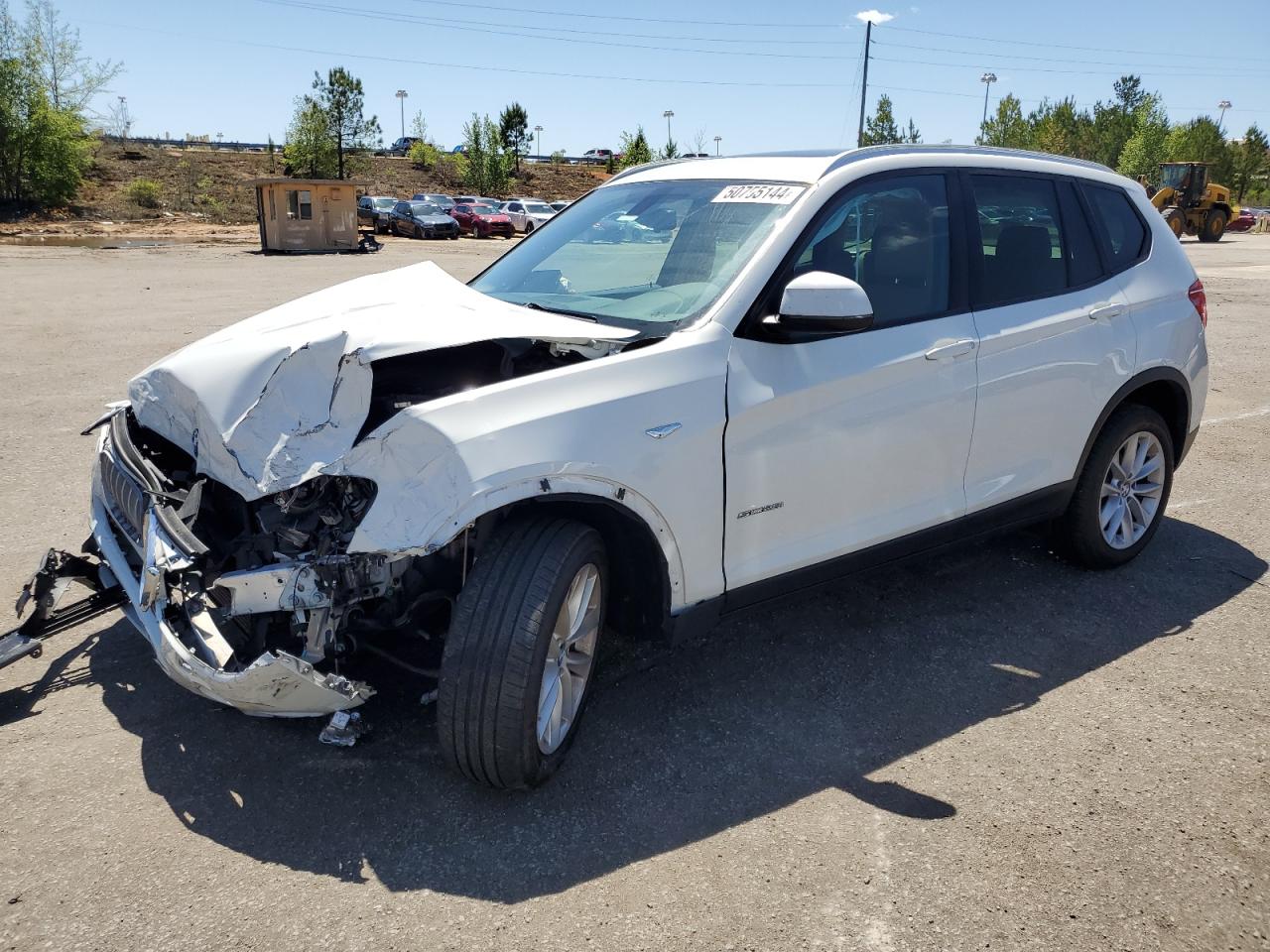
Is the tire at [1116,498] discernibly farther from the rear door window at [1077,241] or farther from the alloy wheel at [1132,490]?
the rear door window at [1077,241]

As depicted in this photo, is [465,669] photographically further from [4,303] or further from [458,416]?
[4,303]

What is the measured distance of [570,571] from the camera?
111 inches

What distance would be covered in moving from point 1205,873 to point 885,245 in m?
2.30

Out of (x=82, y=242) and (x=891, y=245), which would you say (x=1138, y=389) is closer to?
(x=891, y=245)

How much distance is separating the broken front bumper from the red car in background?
38.0 meters

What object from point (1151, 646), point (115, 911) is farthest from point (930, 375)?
point (115, 911)

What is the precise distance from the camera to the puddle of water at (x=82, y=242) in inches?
1269

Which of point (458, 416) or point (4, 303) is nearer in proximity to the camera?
point (458, 416)

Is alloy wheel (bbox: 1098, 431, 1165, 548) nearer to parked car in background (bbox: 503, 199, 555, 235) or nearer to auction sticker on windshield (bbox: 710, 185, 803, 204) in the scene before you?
auction sticker on windshield (bbox: 710, 185, 803, 204)

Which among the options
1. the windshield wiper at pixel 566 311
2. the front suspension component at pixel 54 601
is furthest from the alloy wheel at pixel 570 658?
the front suspension component at pixel 54 601

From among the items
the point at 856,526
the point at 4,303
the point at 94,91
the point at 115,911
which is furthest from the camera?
the point at 94,91

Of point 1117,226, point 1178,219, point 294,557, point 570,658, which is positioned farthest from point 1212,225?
point 294,557

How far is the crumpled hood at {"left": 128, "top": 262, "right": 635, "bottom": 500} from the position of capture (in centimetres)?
278

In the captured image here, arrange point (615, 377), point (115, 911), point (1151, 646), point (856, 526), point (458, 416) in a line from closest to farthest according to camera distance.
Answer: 1. point (115, 911)
2. point (458, 416)
3. point (615, 377)
4. point (856, 526)
5. point (1151, 646)
